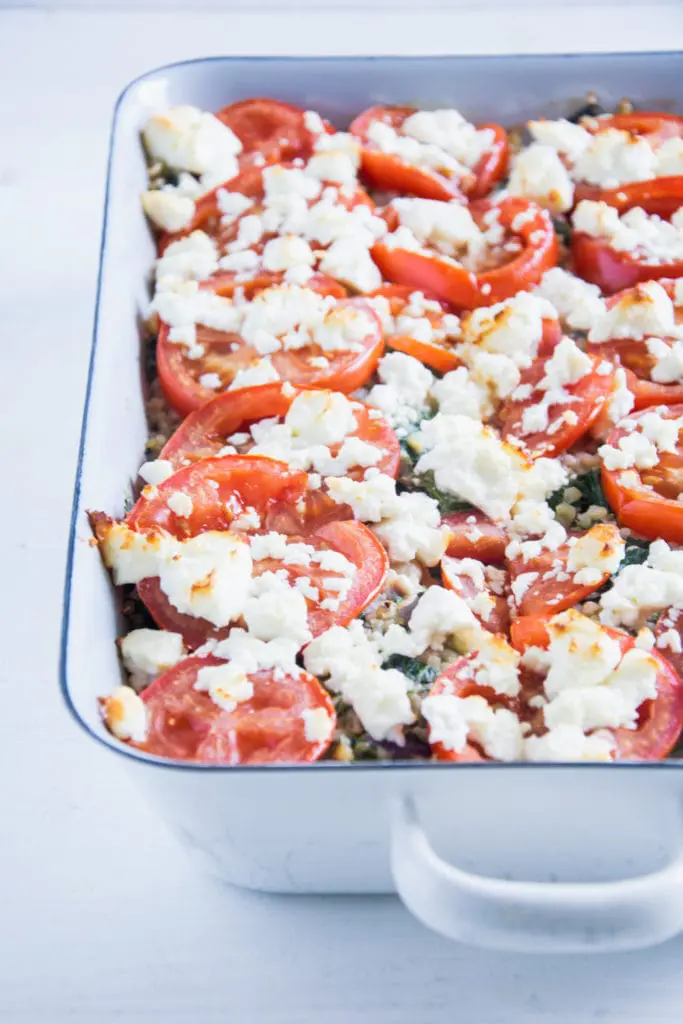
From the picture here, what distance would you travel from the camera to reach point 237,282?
2.21 metres

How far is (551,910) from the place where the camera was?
1365 millimetres

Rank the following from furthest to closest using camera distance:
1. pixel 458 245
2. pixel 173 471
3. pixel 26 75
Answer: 1. pixel 26 75
2. pixel 458 245
3. pixel 173 471

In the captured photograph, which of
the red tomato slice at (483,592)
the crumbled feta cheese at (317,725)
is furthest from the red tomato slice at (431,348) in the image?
the crumbled feta cheese at (317,725)

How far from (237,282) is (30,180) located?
3.05ft

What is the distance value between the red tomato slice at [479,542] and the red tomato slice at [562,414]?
0.16 meters

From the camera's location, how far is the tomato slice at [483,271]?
224 cm

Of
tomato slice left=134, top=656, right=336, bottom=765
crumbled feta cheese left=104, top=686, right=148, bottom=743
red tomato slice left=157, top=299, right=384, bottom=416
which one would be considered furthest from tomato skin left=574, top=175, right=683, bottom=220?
crumbled feta cheese left=104, top=686, right=148, bottom=743

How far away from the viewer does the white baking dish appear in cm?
138

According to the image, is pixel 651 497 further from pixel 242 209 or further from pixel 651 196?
pixel 242 209

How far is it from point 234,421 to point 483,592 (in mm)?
477

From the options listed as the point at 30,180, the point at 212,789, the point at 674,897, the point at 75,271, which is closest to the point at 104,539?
the point at 212,789

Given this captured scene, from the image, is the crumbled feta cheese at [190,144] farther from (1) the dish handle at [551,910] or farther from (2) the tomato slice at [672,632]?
(1) the dish handle at [551,910]

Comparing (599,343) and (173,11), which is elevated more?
(173,11)

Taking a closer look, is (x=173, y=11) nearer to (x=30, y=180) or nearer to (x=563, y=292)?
(x=30, y=180)
